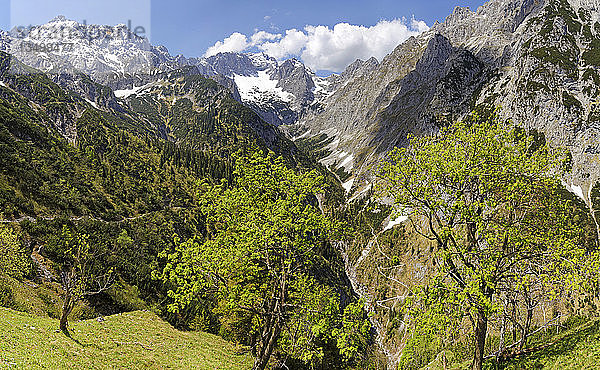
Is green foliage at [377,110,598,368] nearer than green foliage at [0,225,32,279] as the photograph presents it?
Yes

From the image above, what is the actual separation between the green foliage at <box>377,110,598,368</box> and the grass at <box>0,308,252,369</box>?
19.9m

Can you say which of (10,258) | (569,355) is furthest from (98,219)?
(569,355)

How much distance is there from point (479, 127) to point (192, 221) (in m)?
128

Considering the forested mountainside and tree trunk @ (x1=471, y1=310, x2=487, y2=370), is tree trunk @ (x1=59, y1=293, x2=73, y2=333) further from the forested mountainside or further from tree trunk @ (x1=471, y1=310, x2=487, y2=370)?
tree trunk @ (x1=471, y1=310, x2=487, y2=370)

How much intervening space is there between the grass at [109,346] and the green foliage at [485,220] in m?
19.9

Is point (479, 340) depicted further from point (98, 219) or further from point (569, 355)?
point (98, 219)

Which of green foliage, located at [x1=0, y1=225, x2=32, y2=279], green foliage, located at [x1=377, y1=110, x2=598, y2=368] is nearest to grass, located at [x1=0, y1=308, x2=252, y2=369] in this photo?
green foliage, located at [x1=0, y1=225, x2=32, y2=279]

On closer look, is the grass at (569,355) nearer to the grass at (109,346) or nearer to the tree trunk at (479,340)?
the tree trunk at (479,340)

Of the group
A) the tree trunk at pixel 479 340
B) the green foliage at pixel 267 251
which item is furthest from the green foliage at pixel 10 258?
the tree trunk at pixel 479 340

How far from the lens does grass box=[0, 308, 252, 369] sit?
1816 centimetres

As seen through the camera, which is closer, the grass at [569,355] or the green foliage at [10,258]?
the grass at [569,355]

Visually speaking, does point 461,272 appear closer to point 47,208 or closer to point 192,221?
point 47,208

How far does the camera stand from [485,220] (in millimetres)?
16453

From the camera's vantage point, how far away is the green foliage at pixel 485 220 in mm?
14664
